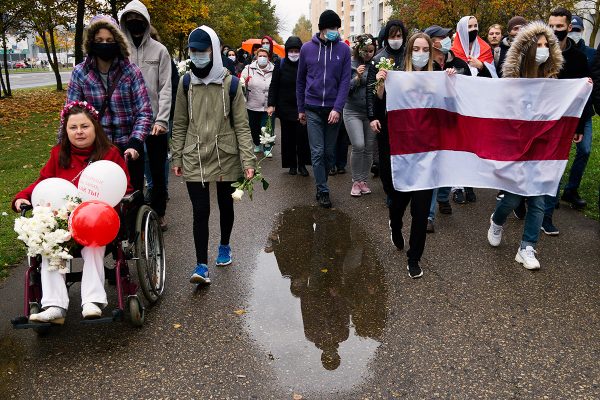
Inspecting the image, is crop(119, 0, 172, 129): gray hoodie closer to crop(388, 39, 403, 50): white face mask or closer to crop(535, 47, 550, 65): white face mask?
crop(388, 39, 403, 50): white face mask

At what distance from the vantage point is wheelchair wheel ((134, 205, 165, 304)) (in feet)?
13.6

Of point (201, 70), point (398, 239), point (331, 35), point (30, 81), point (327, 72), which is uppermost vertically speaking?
point (331, 35)

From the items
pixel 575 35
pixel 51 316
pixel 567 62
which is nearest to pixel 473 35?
pixel 575 35

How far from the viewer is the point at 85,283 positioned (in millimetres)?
3791

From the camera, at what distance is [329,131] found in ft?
24.7

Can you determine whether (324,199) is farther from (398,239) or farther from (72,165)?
(72,165)

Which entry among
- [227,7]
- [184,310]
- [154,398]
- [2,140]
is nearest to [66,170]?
[184,310]

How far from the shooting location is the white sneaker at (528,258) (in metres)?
5.07

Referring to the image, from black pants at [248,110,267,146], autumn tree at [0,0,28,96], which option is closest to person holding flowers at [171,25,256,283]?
black pants at [248,110,267,146]

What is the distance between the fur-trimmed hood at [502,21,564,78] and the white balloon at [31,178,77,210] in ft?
12.6

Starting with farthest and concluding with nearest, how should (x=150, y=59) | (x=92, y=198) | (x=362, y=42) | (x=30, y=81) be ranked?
(x=30, y=81)
(x=362, y=42)
(x=150, y=59)
(x=92, y=198)

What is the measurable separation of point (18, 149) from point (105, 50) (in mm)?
9283

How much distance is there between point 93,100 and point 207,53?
1093 mm

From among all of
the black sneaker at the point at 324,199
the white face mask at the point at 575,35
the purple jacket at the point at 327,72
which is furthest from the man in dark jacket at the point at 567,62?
the black sneaker at the point at 324,199
